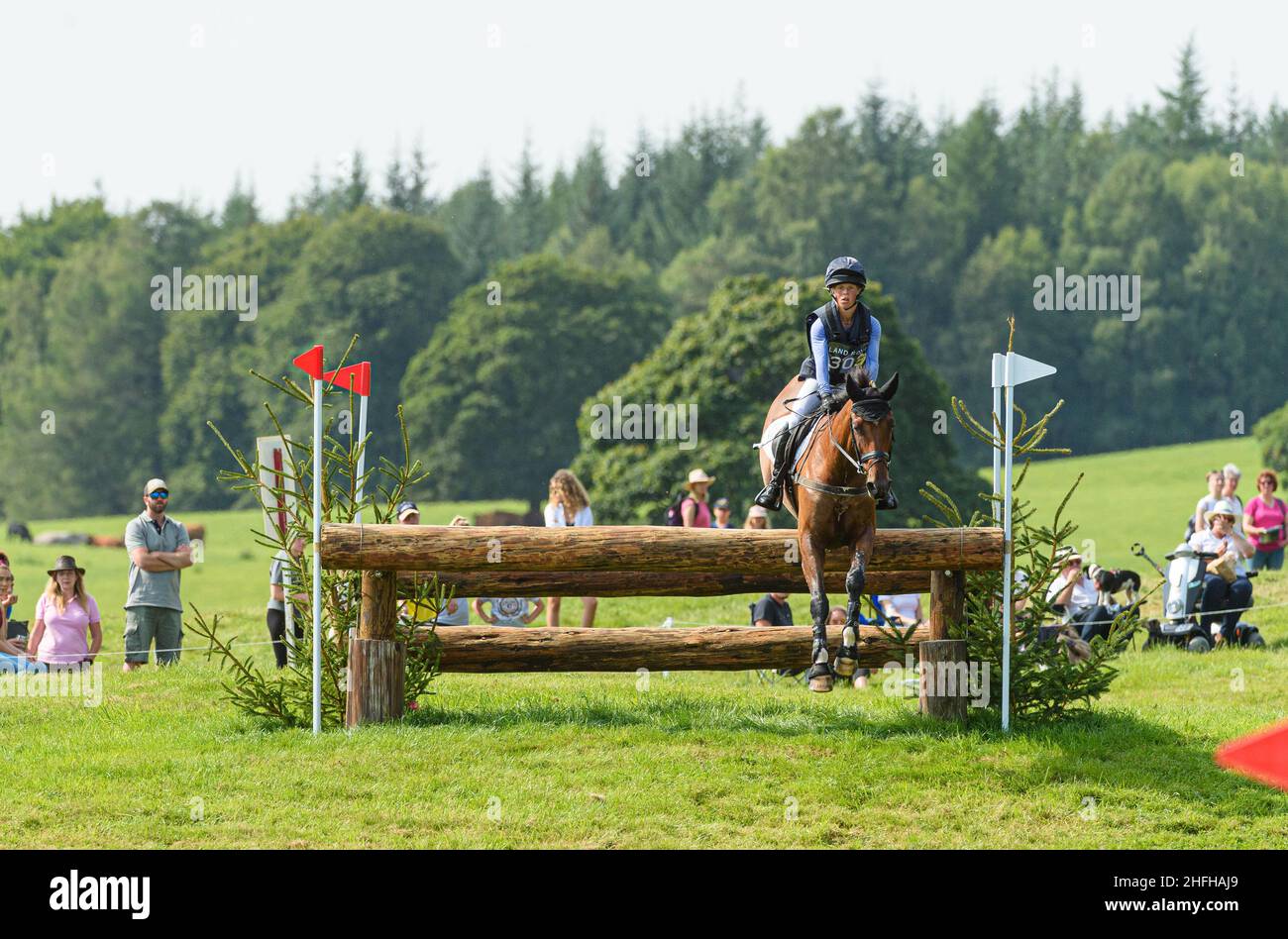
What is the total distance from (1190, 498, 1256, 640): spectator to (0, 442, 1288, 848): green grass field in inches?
169

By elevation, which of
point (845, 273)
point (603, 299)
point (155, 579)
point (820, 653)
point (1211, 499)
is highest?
point (603, 299)

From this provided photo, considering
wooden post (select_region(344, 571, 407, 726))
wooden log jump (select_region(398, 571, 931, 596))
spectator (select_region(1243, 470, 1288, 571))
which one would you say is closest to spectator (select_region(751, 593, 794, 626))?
wooden log jump (select_region(398, 571, 931, 596))

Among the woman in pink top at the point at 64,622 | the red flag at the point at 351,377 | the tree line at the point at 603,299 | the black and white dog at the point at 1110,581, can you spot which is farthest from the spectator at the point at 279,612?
the tree line at the point at 603,299

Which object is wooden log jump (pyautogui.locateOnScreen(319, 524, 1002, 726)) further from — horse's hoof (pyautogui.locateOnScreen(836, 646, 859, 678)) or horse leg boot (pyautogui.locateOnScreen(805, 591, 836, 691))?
horse's hoof (pyautogui.locateOnScreen(836, 646, 859, 678))

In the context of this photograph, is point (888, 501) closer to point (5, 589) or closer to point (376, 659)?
point (376, 659)

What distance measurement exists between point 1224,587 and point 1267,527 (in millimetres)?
4563

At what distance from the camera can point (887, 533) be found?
12297mm

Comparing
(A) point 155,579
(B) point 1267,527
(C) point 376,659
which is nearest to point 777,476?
(C) point 376,659

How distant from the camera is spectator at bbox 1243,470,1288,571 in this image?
22.7 metres

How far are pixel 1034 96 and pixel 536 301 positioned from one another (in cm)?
6795

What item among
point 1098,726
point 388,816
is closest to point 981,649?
point 1098,726

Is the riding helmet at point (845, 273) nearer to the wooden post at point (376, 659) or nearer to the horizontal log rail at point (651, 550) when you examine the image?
the horizontal log rail at point (651, 550)

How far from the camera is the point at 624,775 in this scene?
11.3 meters

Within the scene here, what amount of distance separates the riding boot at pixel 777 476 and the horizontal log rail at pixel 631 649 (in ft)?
3.32
